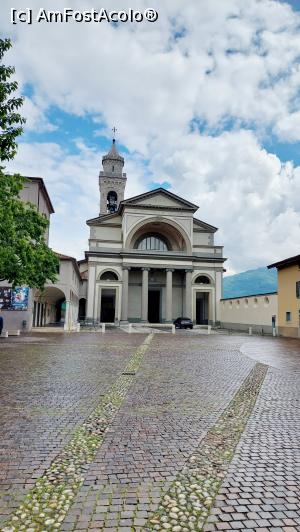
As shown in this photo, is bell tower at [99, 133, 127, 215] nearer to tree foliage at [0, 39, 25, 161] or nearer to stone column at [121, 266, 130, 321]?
stone column at [121, 266, 130, 321]

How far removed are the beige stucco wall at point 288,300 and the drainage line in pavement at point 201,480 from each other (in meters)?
21.7

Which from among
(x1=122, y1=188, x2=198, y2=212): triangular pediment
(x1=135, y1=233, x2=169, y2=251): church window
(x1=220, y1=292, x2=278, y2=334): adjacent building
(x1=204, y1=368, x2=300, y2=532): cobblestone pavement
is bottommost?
(x1=204, y1=368, x2=300, y2=532): cobblestone pavement

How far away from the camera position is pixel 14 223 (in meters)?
15.7

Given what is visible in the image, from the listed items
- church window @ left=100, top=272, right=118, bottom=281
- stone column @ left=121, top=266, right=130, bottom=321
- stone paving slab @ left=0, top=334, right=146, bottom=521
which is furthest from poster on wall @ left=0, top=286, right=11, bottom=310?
church window @ left=100, top=272, right=118, bottom=281

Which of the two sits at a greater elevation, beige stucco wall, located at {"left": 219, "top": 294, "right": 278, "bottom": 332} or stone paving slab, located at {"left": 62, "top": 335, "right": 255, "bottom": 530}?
beige stucco wall, located at {"left": 219, "top": 294, "right": 278, "bottom": 332}

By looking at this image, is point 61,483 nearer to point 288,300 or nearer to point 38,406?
point 38,406

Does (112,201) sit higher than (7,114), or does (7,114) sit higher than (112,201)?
(112,201)

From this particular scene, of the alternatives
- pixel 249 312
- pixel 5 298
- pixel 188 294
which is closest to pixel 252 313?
pixel 249 312

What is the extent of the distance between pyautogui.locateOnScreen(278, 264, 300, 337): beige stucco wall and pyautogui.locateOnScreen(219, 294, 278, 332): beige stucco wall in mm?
1380

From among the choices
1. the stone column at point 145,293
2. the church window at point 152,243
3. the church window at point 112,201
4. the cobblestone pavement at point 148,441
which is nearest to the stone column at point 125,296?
the stone column at point 145,293

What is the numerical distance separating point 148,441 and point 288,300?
81.4 ft

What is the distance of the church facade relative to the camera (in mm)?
45188

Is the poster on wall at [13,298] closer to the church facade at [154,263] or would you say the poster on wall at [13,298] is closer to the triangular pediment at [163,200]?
the church facade at [154,263]

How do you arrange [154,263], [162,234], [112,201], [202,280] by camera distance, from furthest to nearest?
[112,201], [162,234], [202,280], [154,263]
